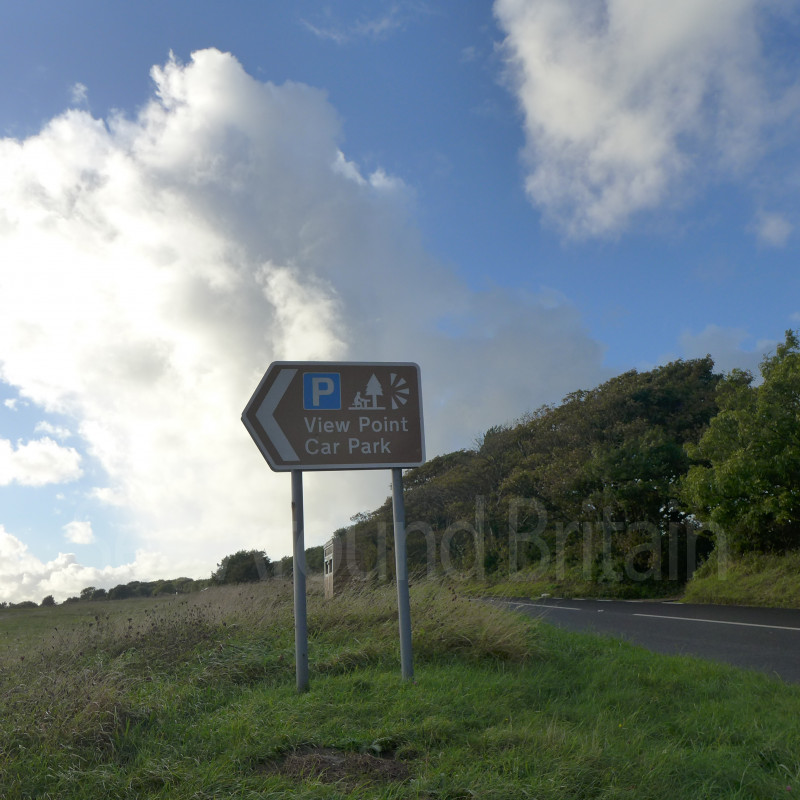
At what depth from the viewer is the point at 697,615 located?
1491 cm

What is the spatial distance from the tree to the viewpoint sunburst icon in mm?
14462

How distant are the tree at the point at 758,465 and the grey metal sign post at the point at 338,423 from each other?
14.5 meters

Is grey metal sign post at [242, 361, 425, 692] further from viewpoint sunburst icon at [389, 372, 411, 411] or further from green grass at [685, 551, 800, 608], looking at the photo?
green grass at [685, 551, 800, 608]

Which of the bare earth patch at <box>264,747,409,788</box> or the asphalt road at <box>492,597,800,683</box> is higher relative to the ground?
the bare earth patch at <box>264,747,409,788</box>

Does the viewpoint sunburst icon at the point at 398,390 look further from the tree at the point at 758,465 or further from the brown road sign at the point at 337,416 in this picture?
the tree at the point at 758,465

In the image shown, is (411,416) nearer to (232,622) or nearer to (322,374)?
(322,374)

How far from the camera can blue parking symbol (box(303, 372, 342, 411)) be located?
6742 mm

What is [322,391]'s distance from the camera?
679 cm

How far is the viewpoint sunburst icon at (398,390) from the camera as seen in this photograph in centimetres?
692

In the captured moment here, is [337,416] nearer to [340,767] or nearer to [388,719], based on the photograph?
[388,719]

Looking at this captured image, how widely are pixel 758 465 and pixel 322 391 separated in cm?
1540

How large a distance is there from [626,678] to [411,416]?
330cm

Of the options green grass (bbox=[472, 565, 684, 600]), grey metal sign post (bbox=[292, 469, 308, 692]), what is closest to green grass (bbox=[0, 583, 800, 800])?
grey metal sign post (bbox=[292, 469, 308, 692])

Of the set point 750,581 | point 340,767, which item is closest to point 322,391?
point 340,767
